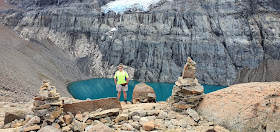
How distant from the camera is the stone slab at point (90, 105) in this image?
649cm

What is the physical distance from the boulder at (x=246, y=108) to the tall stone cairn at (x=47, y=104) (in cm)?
506

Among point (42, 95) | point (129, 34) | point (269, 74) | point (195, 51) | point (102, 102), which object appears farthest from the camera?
point (129, 34)

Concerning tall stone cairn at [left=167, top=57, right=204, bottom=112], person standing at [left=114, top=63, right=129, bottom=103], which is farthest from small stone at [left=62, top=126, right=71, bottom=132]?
person standing at [left=114, top=63, right=129, bottom=103]

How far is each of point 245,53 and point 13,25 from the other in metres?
70.1

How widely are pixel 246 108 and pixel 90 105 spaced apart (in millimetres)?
5188

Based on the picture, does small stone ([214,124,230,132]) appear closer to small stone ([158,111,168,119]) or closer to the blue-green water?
small stone ([158,111,168,119])

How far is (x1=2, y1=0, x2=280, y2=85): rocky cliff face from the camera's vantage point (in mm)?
44969

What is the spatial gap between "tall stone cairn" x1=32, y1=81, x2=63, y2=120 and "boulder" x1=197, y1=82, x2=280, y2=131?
5059mm

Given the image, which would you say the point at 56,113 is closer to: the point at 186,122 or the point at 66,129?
the point at 66,129

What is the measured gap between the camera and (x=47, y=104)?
229 inches

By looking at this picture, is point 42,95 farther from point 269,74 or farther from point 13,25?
point 13,25

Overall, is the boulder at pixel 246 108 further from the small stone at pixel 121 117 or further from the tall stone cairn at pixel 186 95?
the small stone at pixel 121 117

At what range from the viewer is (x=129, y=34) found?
51.0m

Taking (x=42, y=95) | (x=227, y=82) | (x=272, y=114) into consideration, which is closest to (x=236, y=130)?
(x=272, y=114)
